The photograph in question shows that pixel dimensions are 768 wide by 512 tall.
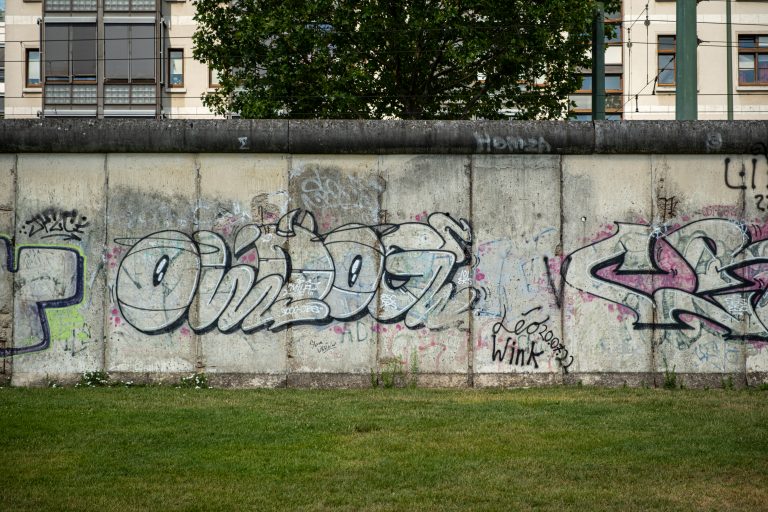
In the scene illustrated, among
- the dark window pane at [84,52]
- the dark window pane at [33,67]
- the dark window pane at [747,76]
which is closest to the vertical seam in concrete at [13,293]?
the dark window pane at [84,52]

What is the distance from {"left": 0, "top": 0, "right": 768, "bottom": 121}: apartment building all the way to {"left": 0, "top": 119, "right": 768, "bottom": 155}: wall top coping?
28017 millimetres

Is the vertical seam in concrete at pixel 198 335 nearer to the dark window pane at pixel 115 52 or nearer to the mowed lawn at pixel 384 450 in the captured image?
the mowed lawn at pixel 384 450

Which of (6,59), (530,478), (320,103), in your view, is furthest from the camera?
(6,59)

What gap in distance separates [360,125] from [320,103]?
14.2m

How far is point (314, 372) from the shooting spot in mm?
11055

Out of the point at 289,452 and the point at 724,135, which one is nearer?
the point at 289,452

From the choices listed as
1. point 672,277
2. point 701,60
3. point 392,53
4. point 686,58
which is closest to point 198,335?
point 672,277

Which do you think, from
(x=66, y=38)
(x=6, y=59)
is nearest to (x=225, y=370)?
(x=66, y=38)

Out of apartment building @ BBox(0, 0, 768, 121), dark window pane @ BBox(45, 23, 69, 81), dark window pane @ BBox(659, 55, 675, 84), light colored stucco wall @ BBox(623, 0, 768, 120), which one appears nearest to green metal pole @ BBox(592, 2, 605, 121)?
apartment building @ BBox(0, 0, 768, 121)

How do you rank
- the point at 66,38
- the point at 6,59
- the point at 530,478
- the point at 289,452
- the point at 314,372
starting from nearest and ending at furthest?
1. the point at 530,478
2. the point at 289,452
3. the point at 314,372
4. the point at 66,38
5. the point at 6,59

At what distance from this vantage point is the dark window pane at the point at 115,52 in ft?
128

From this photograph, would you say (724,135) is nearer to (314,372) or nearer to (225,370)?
(314,372)

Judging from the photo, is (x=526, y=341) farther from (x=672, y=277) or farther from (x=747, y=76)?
(x=747, y=76)

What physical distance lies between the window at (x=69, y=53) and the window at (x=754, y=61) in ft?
85.7
